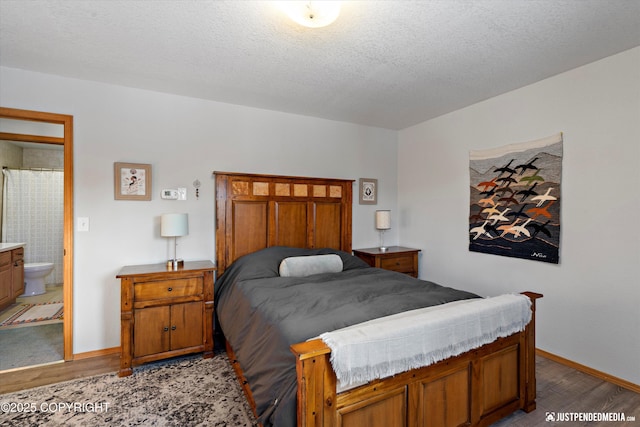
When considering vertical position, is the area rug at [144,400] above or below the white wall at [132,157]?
below

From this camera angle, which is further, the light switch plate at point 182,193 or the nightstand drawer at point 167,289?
the light switch plate at point 182,193

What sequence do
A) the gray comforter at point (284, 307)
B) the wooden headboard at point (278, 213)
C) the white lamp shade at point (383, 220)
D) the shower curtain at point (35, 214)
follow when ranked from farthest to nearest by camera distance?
1. the shower curtain at point (35, 214)
2. the white lamp shade at point (383, 220)
3. the wooden headboard at point (278, 213)
4. the gray comforter at point (284, 307)

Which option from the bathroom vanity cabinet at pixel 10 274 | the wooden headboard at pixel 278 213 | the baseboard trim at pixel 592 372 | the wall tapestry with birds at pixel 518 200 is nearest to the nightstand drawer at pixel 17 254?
the bathroom vanity cabinet at pixel 10 274

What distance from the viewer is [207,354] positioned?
2686 mm

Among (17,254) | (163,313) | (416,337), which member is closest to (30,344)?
(163,313)

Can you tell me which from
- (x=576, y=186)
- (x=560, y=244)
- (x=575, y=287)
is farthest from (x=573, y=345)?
(x=576, y=186)

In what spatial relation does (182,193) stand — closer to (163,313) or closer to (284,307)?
(163,313)

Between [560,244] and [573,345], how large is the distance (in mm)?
851

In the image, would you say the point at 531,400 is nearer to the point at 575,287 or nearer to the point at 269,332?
the point at 575,287

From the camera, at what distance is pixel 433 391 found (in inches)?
60.6

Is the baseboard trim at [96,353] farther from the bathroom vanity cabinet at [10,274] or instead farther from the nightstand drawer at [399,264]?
the nightstand drawer at [399,264]

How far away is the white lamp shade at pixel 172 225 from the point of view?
2.70 meters

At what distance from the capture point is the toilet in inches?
171

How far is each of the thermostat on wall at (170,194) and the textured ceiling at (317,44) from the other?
3.23ft
